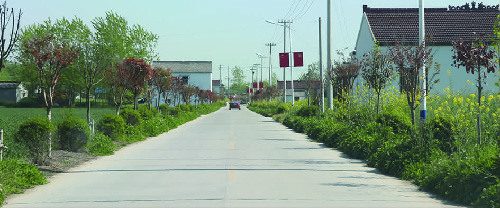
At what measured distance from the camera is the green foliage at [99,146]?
664 inches

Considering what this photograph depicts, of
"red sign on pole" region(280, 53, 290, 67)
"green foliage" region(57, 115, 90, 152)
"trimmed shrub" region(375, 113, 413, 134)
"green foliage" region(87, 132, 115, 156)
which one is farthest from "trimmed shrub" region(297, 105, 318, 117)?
"green foliage" region(57, 115, 90, 152)

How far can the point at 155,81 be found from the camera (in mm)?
40594

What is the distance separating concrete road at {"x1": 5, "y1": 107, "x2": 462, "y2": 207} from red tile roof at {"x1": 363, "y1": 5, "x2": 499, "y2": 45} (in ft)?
75.0

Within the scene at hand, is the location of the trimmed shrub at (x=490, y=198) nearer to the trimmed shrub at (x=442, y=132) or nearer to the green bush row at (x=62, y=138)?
the trimmed shrub at (x=442, y=132)

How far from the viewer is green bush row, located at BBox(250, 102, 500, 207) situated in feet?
28.4

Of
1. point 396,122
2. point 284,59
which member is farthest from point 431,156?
point 284,59

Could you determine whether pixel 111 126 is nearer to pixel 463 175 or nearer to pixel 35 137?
pixel 35 137

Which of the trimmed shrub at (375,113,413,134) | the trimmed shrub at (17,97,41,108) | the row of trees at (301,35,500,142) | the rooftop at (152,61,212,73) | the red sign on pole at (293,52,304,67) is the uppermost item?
the rooftop at (152,61,212,73)

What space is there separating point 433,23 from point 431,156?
29606 mm

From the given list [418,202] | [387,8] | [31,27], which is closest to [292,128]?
[387,8]

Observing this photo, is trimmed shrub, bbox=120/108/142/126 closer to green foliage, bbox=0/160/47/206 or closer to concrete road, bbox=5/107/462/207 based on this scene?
concrete road, bbox=5/107/462/207

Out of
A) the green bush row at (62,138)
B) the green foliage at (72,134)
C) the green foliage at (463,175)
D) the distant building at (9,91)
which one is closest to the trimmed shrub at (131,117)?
the green bush row at (62,138)

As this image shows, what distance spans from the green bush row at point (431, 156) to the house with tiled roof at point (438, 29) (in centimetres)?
1768

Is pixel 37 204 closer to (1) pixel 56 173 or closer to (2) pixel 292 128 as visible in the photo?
(1) pixel 56 173
